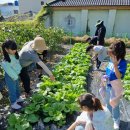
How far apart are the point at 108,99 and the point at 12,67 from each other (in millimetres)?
1805

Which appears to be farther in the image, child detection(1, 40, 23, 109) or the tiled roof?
the tiled roof

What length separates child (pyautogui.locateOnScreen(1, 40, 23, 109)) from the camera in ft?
13.8

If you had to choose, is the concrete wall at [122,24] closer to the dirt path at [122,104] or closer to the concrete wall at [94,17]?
the concrete wall at [94,17]

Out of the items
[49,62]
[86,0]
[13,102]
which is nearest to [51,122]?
[13,102]

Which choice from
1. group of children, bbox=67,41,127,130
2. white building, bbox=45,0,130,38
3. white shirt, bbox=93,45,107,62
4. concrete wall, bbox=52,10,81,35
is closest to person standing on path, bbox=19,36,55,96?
group of children, bbox=67,41,127,130

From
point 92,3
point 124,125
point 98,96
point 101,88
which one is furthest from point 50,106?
point 92,3

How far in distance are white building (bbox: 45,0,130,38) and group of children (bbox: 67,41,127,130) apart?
1550 centimetres

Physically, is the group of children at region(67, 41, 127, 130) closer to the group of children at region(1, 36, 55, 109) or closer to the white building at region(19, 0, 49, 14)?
the group of children at region(1, 36, 55, 109)

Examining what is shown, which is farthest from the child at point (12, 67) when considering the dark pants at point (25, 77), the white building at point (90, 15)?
the white building at point (90, 15)

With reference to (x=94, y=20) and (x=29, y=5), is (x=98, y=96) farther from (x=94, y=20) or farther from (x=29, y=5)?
(x=29, y=5)

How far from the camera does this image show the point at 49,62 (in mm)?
9070

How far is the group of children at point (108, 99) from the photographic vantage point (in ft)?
9.96

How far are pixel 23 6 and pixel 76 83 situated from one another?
33.6m

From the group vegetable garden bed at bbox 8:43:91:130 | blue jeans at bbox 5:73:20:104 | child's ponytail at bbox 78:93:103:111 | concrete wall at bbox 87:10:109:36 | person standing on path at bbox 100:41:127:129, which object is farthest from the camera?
concrete wall at bbox 87:10:109:36
